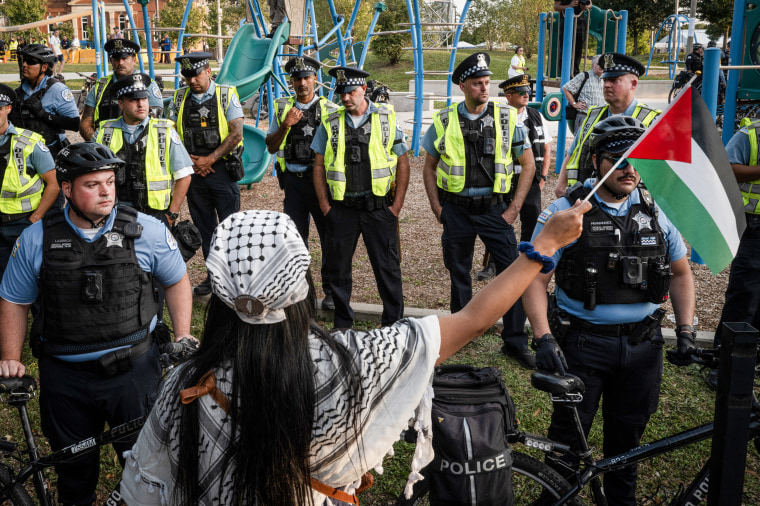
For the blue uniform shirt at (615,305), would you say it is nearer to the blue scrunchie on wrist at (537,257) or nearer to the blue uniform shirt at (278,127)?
the blue scrunchie on wrist at (537,257)

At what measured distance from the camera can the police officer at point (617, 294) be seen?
3.33 m

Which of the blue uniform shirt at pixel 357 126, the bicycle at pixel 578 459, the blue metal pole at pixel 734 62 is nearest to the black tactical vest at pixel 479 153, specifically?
the blue uniform shirt at pixel 357 126

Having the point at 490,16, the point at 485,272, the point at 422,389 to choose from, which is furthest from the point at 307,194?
the point at 490,16

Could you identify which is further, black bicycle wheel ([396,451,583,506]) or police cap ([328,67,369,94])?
police cap ([328,67,369,94])

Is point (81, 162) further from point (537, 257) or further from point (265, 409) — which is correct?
point (537, 257)

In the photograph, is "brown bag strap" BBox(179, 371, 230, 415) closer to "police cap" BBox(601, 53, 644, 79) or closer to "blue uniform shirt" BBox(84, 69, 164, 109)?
"police cap" BBox(601, 53, 644, 79)

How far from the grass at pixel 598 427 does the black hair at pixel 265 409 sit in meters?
2.28

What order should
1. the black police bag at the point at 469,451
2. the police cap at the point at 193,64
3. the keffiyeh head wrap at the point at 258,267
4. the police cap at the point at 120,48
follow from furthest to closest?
the police cap at the point at 120,48 < the police cap at the point at 193,64 < the black police bag at the point at 469,451 < the keffiyeh head wrap at the point at 258,267

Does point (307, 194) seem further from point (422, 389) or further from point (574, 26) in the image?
point (574, 26)

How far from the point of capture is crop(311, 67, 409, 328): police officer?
588 centimetres

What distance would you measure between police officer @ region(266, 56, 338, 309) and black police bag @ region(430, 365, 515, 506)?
4026mm

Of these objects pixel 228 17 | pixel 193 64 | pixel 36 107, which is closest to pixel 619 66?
pixel 193 64

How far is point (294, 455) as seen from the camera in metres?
1.79

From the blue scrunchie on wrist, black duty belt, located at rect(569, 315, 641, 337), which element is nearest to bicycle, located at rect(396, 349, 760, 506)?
black duty belt, located at rect(569, 315, 641, 337)
